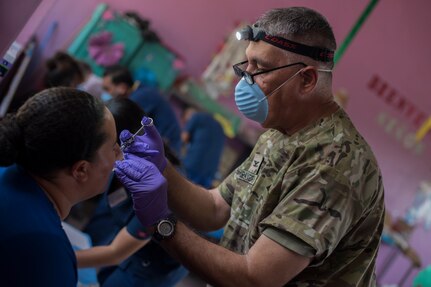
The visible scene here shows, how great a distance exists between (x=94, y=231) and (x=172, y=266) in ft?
1.99

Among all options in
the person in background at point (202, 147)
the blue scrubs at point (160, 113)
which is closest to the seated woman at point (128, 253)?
the blue scrubs at point (160, 113)

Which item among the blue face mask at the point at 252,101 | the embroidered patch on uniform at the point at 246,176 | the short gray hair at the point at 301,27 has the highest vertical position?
the short gray hair at the point at 301,27

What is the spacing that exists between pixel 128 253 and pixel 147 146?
67 centimetres

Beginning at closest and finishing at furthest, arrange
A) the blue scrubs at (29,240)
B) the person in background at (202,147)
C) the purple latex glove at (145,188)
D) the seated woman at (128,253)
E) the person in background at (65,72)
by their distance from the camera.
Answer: the blue scrubs at (29,240) → the purple latex glove at (145,188) → the seated woman at (128,253) → the person in background at (202,147) → the person in background at (65,72)

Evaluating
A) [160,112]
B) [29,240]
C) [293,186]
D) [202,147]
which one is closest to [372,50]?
[202,147]

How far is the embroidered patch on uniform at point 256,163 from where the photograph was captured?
1.65 metres

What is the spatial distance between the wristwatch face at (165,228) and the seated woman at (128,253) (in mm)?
573

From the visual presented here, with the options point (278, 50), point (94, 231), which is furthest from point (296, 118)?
point (94, 231)

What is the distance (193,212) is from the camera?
5.87 feet

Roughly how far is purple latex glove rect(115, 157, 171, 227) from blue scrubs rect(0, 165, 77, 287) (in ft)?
0.78

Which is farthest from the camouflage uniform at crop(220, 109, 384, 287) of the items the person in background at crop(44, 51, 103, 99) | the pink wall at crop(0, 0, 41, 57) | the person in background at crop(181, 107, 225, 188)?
the person in background at crop(44, 51, 103, 99)

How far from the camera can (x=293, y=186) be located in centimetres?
138

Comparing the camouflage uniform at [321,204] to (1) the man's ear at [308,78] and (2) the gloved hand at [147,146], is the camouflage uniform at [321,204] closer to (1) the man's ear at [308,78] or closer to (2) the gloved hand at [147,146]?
(1) the man's ear at [308,78]

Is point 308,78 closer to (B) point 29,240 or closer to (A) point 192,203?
(A) point 192,203
